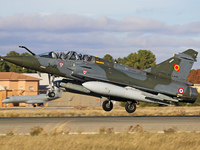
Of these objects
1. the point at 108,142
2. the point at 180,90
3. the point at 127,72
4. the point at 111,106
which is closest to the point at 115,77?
the point at 127,72

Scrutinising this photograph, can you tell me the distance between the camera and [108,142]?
53.1 feet

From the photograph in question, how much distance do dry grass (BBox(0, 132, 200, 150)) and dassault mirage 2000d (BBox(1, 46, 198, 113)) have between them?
5832 mm

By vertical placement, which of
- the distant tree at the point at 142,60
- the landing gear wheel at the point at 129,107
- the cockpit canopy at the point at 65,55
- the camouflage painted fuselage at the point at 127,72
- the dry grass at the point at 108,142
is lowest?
the dry grass at the point at 108,142

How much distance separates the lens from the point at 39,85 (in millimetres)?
77500

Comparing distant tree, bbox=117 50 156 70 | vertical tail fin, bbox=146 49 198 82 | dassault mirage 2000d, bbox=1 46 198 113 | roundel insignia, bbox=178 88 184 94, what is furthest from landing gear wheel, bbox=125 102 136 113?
distant tree, bbox=117 50 156 70

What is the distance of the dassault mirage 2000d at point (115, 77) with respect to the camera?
23.3m

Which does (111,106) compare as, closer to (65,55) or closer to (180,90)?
(65,55)

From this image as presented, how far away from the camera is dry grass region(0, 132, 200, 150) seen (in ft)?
50.0

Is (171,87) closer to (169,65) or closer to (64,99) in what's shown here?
(169,65)

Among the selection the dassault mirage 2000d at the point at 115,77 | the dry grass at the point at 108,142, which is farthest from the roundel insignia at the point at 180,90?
the dry grass at the point at 108,142

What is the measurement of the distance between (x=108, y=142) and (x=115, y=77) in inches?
362

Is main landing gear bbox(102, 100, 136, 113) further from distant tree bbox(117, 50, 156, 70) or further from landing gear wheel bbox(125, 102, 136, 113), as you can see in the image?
distant tree bbox(117, 50, 156, 70)

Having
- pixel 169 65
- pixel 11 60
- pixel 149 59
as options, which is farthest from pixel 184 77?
pixel 149 59

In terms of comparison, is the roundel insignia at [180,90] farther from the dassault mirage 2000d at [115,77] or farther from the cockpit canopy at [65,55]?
the cockpit canopy at [65,55]
